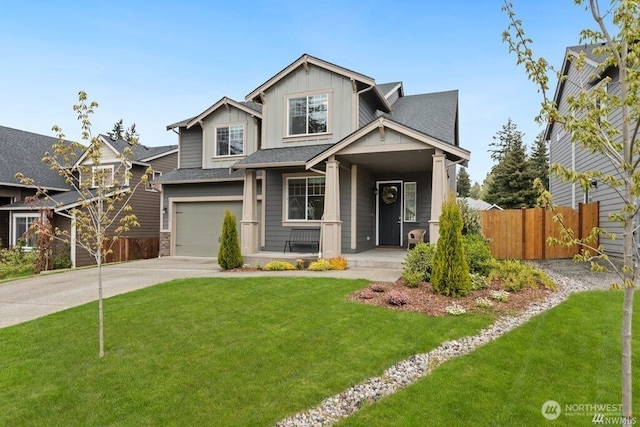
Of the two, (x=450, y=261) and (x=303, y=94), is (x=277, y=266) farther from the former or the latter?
(x=303, y=94)

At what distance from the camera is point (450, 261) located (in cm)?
653

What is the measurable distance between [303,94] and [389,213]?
205 inches

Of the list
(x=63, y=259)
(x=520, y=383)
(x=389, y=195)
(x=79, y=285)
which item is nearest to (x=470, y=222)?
(x=389, y=195)

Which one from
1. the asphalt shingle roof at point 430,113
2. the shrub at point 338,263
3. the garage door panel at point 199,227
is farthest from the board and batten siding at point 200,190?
the asphalt shingle roof at point 430,113

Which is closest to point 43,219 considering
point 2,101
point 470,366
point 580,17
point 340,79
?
point 2,101

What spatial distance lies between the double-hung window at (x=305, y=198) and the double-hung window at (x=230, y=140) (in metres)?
3.15

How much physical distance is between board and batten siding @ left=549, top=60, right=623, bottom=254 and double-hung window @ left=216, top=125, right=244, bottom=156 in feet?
34.3

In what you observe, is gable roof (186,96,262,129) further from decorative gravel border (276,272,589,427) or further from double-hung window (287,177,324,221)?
decorative gravel border (276,272,589,427)

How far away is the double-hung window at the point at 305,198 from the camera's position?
39.6ft

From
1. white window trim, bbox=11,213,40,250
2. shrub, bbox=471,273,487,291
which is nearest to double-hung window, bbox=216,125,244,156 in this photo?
white window trim, bbox=11,213,40,250

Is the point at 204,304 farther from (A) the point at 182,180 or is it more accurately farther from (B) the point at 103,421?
(A) the point at 182,180

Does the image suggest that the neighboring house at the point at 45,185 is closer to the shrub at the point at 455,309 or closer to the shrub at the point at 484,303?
the shrub at the point at 455,309

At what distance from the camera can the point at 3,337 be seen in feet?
17.1

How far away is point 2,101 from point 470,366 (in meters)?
26.8
